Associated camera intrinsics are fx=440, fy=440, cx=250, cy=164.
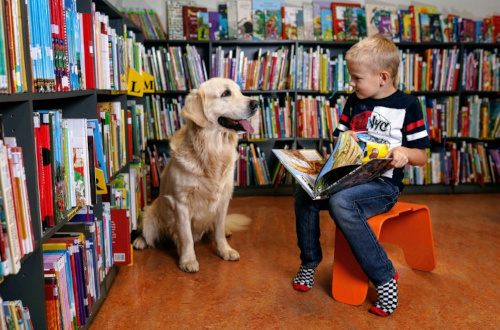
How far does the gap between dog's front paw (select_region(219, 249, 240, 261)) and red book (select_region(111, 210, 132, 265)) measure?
21.8 inches

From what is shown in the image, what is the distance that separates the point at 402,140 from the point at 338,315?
750mm

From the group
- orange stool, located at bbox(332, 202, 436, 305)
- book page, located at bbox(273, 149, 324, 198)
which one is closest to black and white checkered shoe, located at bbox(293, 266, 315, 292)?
orange stool, located at bbox(332, 202, 436, 305)

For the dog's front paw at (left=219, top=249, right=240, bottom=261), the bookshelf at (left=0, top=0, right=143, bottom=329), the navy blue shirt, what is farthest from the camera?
the dog's front paw at (left=219, top=249, right=240, bottom=261)

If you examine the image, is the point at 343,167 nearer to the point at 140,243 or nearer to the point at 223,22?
the point at 140,243

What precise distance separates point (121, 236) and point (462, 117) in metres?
3.32

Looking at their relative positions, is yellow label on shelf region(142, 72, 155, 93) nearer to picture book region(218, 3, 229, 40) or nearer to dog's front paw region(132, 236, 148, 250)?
dog's front paw region(132, 236, 148, 250)

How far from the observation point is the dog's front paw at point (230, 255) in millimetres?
2307

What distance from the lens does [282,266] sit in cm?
221

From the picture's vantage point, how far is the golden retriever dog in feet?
7.13

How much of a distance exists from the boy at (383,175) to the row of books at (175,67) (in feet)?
6.83

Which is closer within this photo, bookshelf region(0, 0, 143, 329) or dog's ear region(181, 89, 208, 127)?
bookshelf region(0, 0, 143, 329)

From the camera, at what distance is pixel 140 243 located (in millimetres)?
2506

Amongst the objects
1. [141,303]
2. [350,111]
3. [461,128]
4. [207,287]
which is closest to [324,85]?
[461,128]

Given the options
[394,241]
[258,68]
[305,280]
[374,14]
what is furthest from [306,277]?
[374,14]
